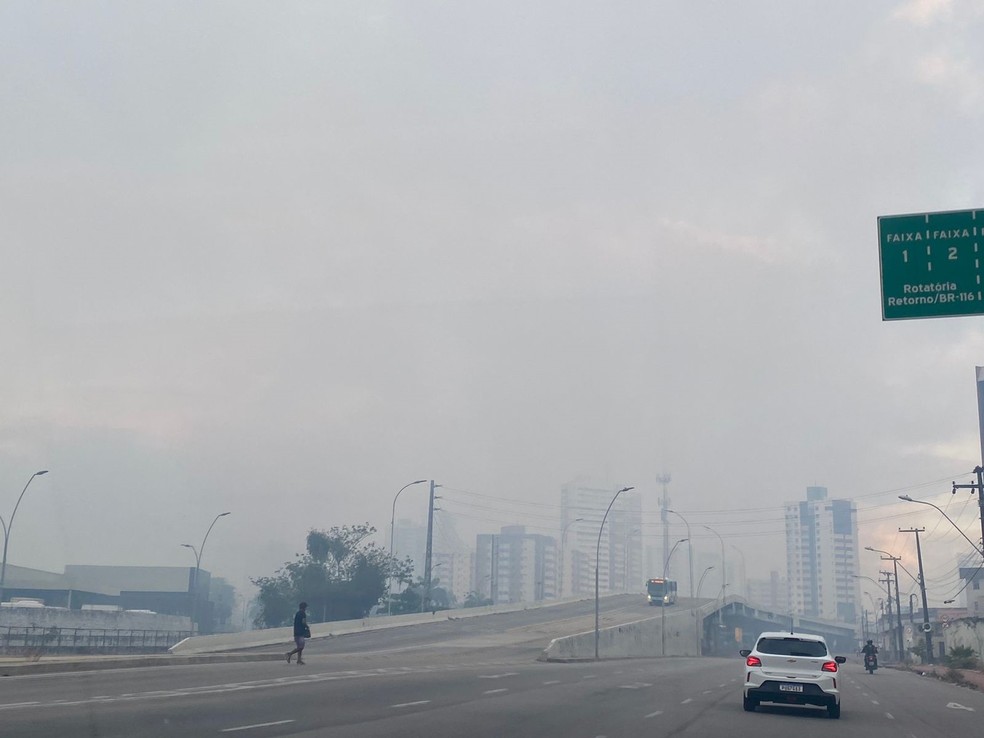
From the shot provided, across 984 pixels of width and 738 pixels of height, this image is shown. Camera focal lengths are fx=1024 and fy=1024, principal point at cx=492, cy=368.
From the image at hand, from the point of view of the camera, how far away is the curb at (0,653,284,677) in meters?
24.2

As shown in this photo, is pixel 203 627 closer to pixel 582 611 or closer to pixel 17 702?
pixel 582 611

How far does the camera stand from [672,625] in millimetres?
92812

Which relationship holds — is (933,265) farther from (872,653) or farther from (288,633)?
(288,633)

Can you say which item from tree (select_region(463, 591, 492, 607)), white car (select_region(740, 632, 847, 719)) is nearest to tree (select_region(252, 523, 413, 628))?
tree (select_region(463, 591, 492, 607))

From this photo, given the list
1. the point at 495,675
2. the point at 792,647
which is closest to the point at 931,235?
the point at 792,647

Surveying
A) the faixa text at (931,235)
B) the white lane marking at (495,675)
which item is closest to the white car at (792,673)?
the faixa text at (931,235)

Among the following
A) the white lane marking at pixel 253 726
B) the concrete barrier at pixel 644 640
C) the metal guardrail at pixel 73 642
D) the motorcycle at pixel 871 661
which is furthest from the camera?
the concrete barrier at pixel 644 640

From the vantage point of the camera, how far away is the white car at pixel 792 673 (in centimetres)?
2095

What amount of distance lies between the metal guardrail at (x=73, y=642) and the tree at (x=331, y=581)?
26.1 m

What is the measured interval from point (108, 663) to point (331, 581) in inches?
2916

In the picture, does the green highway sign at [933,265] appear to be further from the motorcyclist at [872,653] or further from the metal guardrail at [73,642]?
the motorcyclist at [872,653]

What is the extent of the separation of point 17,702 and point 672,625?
8150 centimetres

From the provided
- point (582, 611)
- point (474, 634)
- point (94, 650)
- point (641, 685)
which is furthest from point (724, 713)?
point (582, 611)

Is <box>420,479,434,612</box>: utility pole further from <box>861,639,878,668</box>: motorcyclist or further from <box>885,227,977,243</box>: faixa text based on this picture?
<box>885,227,977,243</box>: faixa text
